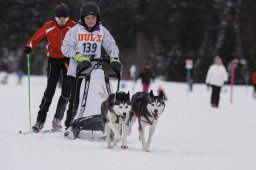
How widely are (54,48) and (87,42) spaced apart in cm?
98

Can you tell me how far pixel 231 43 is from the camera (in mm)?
55812

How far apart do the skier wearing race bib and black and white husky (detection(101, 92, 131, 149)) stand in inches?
31.0

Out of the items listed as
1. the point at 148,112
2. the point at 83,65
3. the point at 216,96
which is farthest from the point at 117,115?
the point at 216,96

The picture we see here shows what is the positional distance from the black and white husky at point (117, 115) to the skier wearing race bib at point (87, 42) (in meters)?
0.79

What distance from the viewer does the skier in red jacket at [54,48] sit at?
351 inches

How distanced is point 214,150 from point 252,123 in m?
5.21

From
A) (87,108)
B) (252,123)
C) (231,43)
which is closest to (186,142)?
(87,108)

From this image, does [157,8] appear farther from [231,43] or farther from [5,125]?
[5,125]

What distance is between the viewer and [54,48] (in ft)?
29.5

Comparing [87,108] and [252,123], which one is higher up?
[87,108]

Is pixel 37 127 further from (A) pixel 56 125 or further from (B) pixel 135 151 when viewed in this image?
(B) pixel 135 151

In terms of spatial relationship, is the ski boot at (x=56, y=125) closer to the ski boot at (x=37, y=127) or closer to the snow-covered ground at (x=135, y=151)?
the ski boot at (x=37, y=127)

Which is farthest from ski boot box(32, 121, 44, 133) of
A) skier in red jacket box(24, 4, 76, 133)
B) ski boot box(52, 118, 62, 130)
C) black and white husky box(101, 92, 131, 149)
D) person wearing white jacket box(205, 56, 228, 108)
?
person wearing white jacket box(205, 56, 228, 108)

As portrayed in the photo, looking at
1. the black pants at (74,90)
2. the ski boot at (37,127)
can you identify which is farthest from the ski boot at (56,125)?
the black pants at (74,90)
